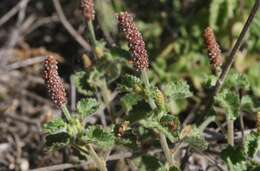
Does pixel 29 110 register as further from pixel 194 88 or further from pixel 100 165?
pixel 100 165

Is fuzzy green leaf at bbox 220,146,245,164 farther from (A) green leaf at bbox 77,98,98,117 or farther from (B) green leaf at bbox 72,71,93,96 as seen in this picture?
(B) green leaf at bbox 72,71,93,96

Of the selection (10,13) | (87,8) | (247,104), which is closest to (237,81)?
(247,104)

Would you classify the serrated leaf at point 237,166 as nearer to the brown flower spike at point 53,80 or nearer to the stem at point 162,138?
the stem at point 162,138

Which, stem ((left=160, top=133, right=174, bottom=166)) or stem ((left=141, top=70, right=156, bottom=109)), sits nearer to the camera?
stem ((left=141, top=70, right=156, bottom=109))

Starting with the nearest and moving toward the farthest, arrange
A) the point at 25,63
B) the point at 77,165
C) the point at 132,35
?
the point at 132,35, the point at 77,165, the point at 25,63

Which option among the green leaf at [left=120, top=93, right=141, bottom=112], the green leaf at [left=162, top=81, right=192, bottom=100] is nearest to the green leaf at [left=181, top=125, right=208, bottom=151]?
the green leaf at [left=162, top=81, right=192, bottom=100]

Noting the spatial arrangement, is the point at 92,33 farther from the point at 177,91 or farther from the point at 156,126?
the point at 156,126
